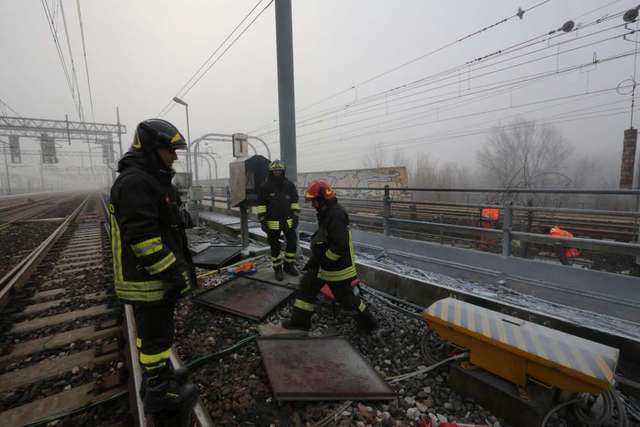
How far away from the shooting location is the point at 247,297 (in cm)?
432

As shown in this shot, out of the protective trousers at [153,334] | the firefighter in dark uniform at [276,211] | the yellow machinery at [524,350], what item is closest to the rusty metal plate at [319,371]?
the yellow machinery at [524,350]

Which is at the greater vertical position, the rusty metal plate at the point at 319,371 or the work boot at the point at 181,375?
the work boot at the point at 181,375

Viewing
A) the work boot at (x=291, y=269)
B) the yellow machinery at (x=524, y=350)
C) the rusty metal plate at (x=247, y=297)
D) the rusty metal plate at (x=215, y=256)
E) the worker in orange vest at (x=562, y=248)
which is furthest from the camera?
the rusty metal plate at (x=215, y=256)

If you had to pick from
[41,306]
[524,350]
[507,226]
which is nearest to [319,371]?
[524,350]

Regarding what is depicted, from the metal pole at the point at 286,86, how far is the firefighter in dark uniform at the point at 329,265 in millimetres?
2475

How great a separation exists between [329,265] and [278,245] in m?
1.94

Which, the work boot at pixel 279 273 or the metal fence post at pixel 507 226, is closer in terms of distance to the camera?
the metal fence post at pixel 507 226

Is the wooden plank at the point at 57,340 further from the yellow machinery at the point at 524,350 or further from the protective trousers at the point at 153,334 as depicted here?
the yellow machinery at the point at 524,350

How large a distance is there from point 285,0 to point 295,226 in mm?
4119

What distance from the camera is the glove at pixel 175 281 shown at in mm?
2098

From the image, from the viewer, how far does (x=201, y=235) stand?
32.2 ft

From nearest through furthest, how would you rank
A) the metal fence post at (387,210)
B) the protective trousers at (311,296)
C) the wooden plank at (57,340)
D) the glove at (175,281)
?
the glove at (175,281)
the wooden plank at (57,340)
the protective trousers at (311,296)
the metal fence post at (387,210)

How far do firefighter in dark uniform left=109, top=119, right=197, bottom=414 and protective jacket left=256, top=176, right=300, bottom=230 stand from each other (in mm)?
2726

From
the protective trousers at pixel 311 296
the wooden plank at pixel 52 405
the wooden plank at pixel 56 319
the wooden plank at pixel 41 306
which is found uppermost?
the protective trousers at pixel 311 296
